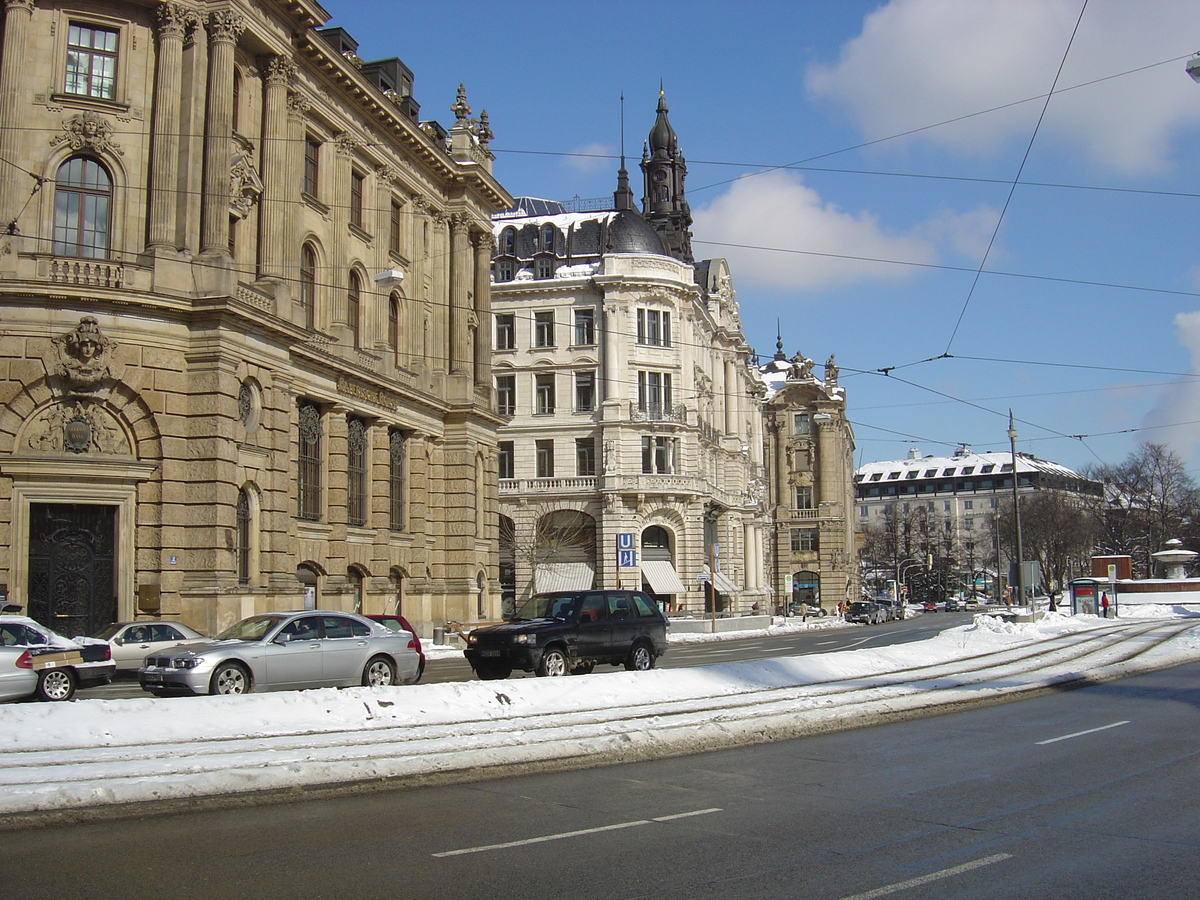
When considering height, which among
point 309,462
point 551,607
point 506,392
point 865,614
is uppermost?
point 506,392

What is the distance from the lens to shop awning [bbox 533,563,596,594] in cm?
5978

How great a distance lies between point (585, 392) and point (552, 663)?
41.7 metres

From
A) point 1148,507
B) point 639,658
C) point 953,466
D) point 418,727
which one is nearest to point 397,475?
point 639,658

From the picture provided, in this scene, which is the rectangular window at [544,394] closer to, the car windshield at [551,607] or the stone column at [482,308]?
the stone column at [482,308]

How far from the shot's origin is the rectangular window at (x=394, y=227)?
1561 inches

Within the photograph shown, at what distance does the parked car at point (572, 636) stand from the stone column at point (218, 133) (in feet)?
43.2

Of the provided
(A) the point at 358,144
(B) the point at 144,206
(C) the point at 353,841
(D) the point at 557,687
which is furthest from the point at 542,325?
(C) the point at 353,841

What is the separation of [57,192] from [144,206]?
6.34 feet

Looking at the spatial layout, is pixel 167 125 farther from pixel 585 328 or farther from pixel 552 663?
pixel 585 328

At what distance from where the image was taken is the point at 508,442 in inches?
2441

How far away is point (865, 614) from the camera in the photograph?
69625mm

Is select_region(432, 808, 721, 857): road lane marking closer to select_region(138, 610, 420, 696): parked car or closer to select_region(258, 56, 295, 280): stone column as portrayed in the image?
select_region(138, 610, 420, 696): parked car

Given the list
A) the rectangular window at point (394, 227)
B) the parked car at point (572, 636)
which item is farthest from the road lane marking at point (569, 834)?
the rectangular window at point (394, 227)

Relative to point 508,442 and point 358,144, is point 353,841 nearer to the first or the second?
point 358,144
